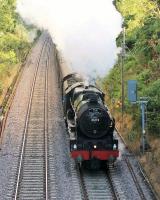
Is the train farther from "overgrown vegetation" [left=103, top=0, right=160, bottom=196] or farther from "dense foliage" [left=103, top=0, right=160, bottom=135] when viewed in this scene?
"dense foliage" [left=103, top=0, right=160, bottom=135]

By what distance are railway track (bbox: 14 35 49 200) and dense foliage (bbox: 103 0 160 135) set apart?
5334 millimetres

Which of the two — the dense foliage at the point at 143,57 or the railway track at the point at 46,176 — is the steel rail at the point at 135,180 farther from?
the dense foliage at the point at 143,57

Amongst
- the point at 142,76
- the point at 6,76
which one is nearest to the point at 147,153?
the point at 142,76

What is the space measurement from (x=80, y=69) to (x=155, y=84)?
6595mm

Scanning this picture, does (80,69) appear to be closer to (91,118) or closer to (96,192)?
(91,118)

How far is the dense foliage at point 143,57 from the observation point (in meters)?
25.0

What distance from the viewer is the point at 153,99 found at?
80.7 ft

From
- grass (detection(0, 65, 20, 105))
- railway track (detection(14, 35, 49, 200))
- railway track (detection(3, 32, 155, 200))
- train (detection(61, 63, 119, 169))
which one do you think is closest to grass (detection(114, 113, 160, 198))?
railway track (detection(3, 32, 155, 200))

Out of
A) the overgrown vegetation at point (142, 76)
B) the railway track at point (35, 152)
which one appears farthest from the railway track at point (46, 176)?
the overgrown vegetation at point (142, 76)

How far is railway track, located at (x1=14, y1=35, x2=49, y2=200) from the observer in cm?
1954

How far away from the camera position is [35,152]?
24.4m

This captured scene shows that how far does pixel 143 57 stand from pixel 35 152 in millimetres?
13683

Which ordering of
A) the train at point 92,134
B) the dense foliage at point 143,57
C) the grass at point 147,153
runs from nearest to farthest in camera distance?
the train at point 92,134, the grass at point 147,153, the dense foliage at point 143,57

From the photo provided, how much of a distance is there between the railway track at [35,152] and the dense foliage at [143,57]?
17.5ft
